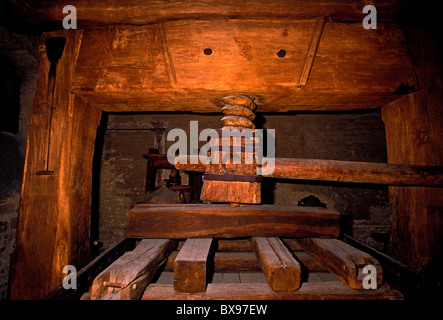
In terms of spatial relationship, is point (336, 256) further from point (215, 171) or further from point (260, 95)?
point (260, 95)

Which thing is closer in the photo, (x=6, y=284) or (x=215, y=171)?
(x=215, y=171)

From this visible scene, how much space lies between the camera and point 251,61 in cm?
136

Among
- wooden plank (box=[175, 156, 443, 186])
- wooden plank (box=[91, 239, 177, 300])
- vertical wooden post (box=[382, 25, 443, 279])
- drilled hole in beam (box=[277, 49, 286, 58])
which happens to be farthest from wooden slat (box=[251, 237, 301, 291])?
drilled hole in beam (box=[277, 49, 286, 58])

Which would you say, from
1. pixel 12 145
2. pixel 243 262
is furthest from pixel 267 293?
pixel 12 145

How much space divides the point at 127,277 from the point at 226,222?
2.20 feet

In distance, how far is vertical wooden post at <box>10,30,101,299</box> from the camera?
1.37 m

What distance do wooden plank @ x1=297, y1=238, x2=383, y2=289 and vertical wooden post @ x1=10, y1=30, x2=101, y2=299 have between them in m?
1.79

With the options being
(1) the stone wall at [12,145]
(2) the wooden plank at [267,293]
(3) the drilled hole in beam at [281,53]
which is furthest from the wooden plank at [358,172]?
(1) the stone wall at [12,145]

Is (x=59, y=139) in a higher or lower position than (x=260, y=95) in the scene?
lower

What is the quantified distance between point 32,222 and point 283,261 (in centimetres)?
175

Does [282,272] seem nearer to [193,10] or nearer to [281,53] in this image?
[281,53]
